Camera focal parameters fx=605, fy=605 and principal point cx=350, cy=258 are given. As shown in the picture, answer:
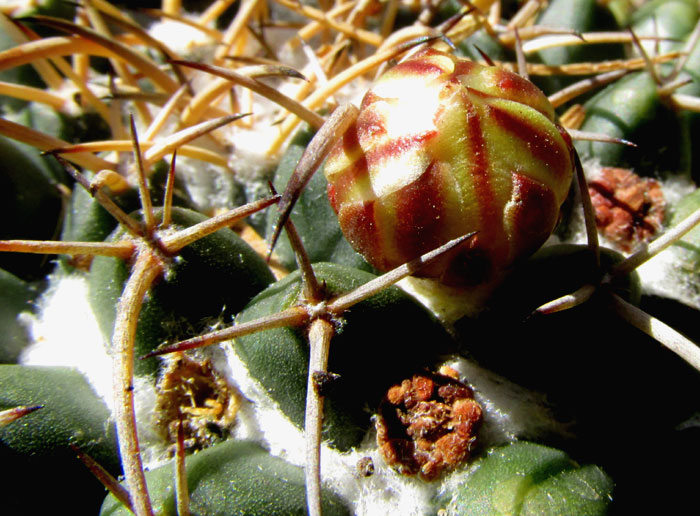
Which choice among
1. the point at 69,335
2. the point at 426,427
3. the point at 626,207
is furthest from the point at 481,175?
the point at 69,335

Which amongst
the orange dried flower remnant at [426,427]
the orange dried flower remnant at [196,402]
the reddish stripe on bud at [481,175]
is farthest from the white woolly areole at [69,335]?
the reddish stripe on bud at [481,175]

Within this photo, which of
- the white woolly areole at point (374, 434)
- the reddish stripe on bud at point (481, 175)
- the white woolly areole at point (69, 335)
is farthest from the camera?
the white woolly areole at point (69, 335)

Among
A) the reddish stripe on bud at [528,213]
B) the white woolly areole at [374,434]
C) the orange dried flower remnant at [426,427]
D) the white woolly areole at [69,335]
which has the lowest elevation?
the white woolly areole at [374,434]

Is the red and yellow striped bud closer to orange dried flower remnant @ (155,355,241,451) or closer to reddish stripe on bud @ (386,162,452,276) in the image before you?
reddish stripe on bud @ (386,162,452,276)

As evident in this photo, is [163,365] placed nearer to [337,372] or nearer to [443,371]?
[337,372]

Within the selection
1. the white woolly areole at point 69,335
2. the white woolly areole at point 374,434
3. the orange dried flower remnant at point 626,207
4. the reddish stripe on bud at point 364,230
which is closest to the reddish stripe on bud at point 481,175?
the reddish stripe on bud at point 364,230

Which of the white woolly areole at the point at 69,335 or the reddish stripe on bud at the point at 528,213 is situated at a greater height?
the reddish stripe on bud at the point at 528,213

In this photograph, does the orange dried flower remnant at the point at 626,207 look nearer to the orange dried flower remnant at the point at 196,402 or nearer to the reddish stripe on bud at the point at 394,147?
the reddish stripe on bud at the point at 394,147

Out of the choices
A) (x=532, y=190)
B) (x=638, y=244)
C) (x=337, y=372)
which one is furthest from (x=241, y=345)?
(x=638, y=244)

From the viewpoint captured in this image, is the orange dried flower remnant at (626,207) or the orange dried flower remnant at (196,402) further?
the orange dried flower remnant at (626,207)

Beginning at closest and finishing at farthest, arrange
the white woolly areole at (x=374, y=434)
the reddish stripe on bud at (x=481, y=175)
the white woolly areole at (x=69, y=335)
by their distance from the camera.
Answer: the reddish stripe on bud at (x=481, y=175) < the white woolly areole at (x=374, y=434) < the white woolly areole at (x=69, y=335)
